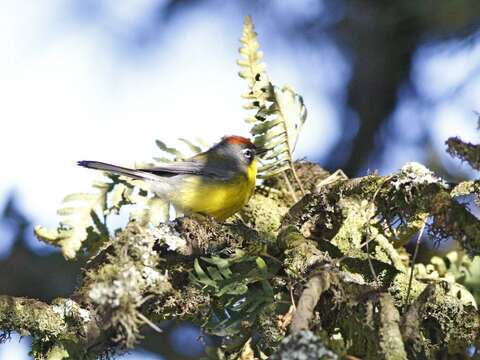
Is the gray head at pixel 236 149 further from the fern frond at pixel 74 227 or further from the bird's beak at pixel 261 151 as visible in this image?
the fern frond at pixel 74 227

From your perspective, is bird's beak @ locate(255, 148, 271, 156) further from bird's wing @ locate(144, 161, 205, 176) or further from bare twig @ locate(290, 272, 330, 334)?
bare twig @ locate(290, 272, 330, 334)

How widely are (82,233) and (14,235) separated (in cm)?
134

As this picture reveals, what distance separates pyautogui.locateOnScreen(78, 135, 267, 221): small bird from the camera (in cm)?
392

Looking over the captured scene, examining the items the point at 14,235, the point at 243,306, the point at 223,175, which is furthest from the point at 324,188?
the point at 14,235

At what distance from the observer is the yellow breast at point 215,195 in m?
4.17

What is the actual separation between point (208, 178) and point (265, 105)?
1.45 meters

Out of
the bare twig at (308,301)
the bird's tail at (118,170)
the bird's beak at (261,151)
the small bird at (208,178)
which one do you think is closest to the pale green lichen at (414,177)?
the bare twig at (308,301)

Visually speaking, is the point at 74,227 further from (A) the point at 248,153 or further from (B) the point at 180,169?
(A) the point at 248,153

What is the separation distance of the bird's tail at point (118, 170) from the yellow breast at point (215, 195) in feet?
0.65

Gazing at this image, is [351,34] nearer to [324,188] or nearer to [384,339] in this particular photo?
[324,188]

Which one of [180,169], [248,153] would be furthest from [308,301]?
[248,153]

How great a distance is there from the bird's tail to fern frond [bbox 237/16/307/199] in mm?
692

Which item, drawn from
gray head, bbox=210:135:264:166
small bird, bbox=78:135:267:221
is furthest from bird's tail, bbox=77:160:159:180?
gray head, bbox=210:135:264:166

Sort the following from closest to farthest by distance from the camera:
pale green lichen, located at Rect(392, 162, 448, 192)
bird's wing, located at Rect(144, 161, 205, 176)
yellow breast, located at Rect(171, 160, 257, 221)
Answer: pale green lichen, located at Rect(392, 162, 448, 192) < bird's wing, located at Rect(144, 161, 205, 176) < yellow breast, located at Rect(171, 160, 257, 221)
